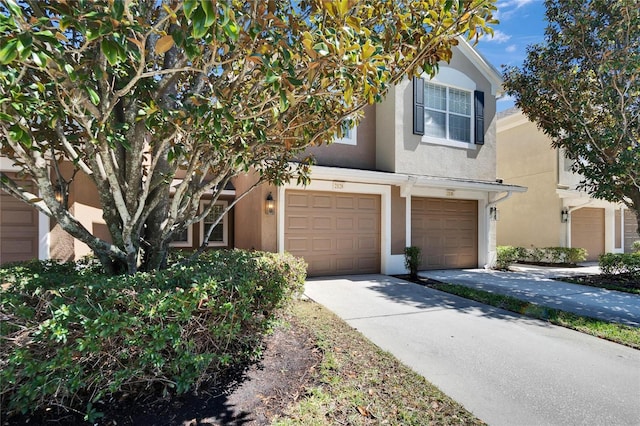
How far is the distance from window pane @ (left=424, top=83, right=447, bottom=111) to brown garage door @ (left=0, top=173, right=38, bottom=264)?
435 inches

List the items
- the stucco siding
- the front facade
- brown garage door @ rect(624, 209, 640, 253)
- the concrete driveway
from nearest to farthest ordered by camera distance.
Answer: the concrete driveway
the front facade
the stucco siding
brown garage door @ rect(624, 209, 640, 253)

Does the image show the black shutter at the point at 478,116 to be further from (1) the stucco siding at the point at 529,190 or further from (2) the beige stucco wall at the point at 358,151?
(1) the stucco siding at the point at 529,190

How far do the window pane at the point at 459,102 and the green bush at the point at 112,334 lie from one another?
1030cm

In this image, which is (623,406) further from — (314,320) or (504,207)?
(504,207)

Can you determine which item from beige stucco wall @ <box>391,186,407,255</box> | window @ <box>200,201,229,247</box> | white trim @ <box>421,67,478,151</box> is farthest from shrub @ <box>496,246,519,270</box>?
window @ <box>200,201,229,247</box>

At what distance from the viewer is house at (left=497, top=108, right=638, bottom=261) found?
1396 cm

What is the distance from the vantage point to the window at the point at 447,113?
1057 cm

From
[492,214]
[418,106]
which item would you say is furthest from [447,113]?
[492,214]

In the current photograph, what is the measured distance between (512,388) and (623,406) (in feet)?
3.17

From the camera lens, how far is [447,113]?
10812 mm

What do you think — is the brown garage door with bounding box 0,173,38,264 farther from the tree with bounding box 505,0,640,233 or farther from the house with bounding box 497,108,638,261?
the house with bounding box 497,108,638,261

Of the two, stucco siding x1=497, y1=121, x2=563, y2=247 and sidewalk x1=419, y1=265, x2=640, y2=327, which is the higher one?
stucco siding x1=497, y1=121, x2=563, y2=247

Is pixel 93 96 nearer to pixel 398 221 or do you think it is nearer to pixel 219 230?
pixel 398 221

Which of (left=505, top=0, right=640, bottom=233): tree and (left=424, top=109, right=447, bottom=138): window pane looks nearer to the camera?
(left=505, top=0, right=640, bottom=233): tree
